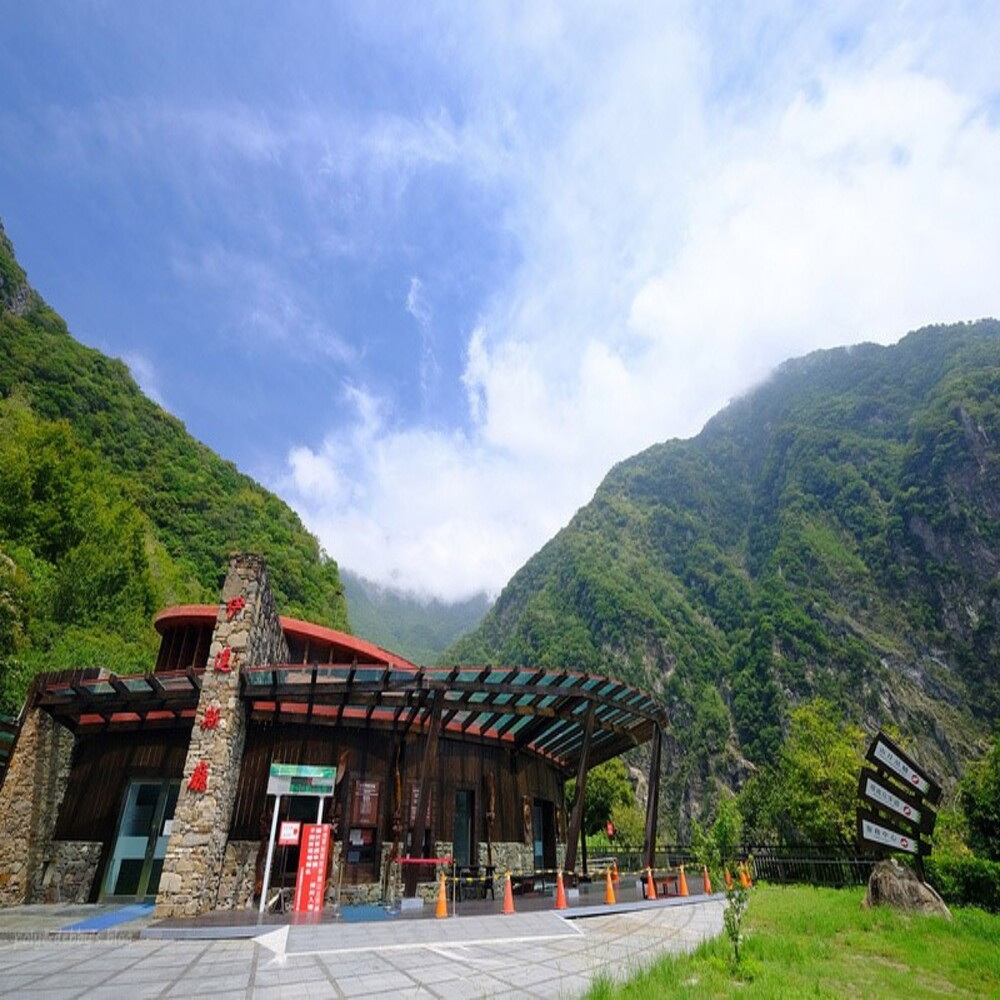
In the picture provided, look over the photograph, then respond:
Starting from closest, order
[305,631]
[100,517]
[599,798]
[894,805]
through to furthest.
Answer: [894,805], [305,631], [100,517], [599,798]

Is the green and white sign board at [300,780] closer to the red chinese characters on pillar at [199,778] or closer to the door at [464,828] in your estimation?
the red chinese characters on pillar at [199,778]

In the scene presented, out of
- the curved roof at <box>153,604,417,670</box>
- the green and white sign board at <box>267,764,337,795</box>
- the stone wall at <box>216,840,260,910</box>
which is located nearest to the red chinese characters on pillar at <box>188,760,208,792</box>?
the green and white sign board at <box>267,764,337,795</box>

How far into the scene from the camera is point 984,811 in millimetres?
22828

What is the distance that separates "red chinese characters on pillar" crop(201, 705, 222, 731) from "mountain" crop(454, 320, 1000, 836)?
229 ft

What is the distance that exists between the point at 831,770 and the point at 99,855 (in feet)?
89.7

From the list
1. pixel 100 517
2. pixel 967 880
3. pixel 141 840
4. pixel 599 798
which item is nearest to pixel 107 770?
pixel 141 840

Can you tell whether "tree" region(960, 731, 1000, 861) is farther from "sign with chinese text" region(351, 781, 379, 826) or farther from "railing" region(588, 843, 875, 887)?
"sign with chinese text" region(351, 781, 379, 826)

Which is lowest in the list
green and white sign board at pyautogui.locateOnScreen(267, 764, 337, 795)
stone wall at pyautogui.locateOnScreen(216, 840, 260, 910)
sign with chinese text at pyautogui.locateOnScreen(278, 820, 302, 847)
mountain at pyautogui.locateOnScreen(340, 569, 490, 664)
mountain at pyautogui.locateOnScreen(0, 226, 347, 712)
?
stone wall at pyautogui.locateOnScreen(216, 840, 260, 910)

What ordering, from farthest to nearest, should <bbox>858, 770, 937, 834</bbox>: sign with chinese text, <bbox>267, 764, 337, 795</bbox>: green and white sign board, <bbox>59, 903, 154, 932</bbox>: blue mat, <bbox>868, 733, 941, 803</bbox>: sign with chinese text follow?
<bbox>868, 733, 941, 803</bbox>: sign with chinese text < <bbox>858, 770, 937, 834</bbox>: sign with chinese text < <bbox>267, 764, 337, 795</bbox>: green and white sign board < <bbox>59, 903, 154, 932</bbox>: blue mat

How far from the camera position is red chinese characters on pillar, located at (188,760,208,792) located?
39.5 feet

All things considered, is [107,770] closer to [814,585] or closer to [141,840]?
[141,840]

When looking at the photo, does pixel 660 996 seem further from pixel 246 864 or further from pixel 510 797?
pixel 510 797

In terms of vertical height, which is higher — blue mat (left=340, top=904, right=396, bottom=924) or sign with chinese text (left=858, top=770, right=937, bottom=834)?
sign with chinese text (left=858, top=770, right=937, bottom=834)

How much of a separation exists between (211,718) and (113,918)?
3799 millimetres
